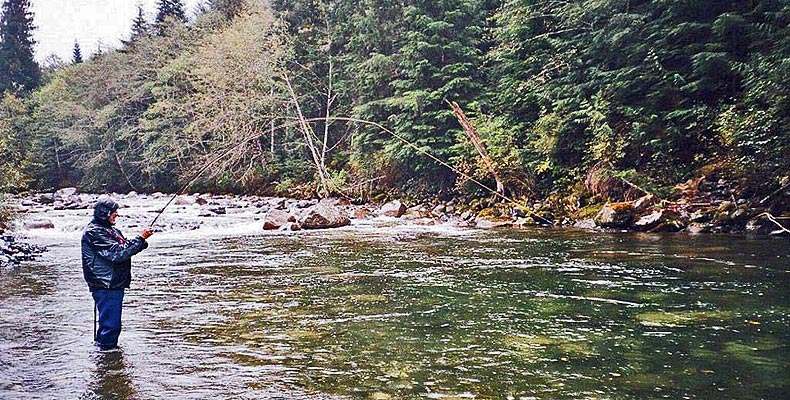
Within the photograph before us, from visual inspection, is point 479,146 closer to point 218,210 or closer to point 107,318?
point 218,210

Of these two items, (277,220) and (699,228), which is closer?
(699,228)

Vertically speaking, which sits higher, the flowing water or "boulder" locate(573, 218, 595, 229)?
"boulder" locate(573, 218, 595, 229)

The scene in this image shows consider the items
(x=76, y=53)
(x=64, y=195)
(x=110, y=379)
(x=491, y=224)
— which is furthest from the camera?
(x=76, y=53)

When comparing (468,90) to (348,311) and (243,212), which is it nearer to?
(243,212)

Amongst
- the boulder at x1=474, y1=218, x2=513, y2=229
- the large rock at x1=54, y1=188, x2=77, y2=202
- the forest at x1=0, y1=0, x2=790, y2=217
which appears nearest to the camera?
the forest at x1=0, y1=0, x2=790, y2=217

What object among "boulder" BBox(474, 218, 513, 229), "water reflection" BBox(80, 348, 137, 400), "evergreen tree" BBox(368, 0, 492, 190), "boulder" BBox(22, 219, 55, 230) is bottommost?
"water reflection" BBox(80, 348, 137, 400)

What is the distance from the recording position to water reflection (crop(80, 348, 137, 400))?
12.8 feet

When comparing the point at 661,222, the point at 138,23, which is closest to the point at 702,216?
the point at 661,222

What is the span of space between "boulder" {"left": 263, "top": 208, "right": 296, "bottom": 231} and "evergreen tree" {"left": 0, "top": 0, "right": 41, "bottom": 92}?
48.8 meters

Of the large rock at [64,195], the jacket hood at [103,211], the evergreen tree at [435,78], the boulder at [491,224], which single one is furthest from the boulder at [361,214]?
the large rock at [64,195]

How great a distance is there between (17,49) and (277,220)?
174 ft

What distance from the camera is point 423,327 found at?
555 cm

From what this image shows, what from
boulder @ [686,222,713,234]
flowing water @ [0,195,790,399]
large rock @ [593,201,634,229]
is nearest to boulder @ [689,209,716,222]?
boulder @ [686,222,713,234]

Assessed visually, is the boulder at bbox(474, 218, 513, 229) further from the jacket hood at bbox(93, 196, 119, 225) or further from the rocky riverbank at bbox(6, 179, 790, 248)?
the jacket hood at bbox(93, 196, 119, 225)
